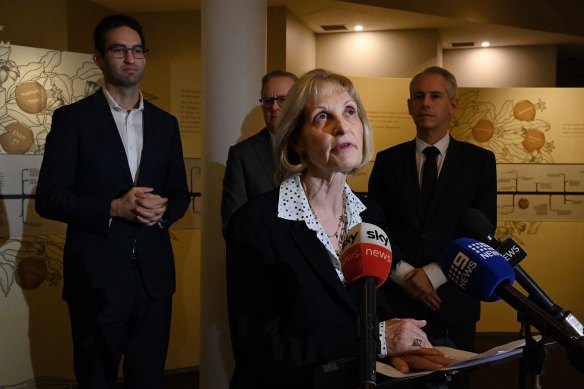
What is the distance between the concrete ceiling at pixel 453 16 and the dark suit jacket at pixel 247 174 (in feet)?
13.8

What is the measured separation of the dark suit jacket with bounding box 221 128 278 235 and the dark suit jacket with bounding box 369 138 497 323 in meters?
0.54

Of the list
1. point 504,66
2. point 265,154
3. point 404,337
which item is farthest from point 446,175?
point 504,66

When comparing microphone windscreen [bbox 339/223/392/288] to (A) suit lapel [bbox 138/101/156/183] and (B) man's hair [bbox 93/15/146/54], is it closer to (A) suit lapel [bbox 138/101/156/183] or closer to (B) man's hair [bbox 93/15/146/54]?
(A) suit lapel [bbox 138/101/156/183]

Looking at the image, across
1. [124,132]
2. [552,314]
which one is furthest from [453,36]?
[552,314]

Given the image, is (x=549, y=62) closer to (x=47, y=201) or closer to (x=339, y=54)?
(x=339, y=54)

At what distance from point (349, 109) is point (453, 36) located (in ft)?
24.8

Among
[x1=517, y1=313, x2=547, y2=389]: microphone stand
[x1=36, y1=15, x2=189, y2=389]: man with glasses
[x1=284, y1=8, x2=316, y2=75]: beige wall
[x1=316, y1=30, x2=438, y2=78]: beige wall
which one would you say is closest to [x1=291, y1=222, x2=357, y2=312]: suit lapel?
[x1=517, y1=313, x2=547, y2=389]: microphone stand

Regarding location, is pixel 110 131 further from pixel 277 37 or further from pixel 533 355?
pixel 277 37

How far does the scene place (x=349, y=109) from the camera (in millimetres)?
1868

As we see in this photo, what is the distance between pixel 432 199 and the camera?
3.16 m

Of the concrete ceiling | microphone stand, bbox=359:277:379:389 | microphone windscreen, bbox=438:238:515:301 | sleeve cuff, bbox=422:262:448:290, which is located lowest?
sleeve cuff, bbox=422:262:448:290

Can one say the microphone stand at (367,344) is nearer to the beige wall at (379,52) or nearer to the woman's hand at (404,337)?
the woman's hand at (404,337)

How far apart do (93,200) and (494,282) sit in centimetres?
178

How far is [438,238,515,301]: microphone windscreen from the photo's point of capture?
4.14ft
